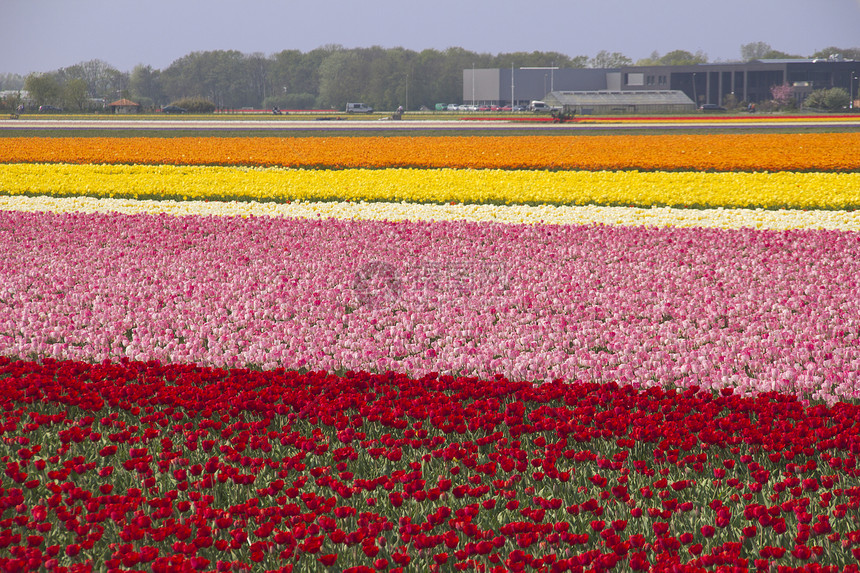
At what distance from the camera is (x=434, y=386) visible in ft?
17.9

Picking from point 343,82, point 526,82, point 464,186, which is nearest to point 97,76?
point 343,82

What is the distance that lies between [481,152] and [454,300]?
18.4 meters

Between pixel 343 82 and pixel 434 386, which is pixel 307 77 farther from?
pixel 434 386

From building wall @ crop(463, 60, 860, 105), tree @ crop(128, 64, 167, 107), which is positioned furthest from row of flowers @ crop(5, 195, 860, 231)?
tree @ crop(128, 64, 167, 107)

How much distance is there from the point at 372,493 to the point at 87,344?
394cm

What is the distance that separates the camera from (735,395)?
519cm

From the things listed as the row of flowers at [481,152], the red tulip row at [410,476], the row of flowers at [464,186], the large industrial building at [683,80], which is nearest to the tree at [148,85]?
the large industrial building at [683,80]

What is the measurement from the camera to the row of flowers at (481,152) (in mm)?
22388

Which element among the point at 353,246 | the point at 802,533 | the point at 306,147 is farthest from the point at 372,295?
the point at 306,147

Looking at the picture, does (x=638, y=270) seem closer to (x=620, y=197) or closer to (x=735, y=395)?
(x=735, y=395)

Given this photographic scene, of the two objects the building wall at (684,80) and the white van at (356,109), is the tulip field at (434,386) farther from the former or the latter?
the building wall at (684,80)

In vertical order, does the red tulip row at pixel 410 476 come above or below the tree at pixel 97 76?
below

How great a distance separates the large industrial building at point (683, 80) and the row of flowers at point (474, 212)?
81517 millimetres

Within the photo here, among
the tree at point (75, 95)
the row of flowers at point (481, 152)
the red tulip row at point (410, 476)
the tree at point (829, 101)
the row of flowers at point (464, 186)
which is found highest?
the tree at point (75, 95)
